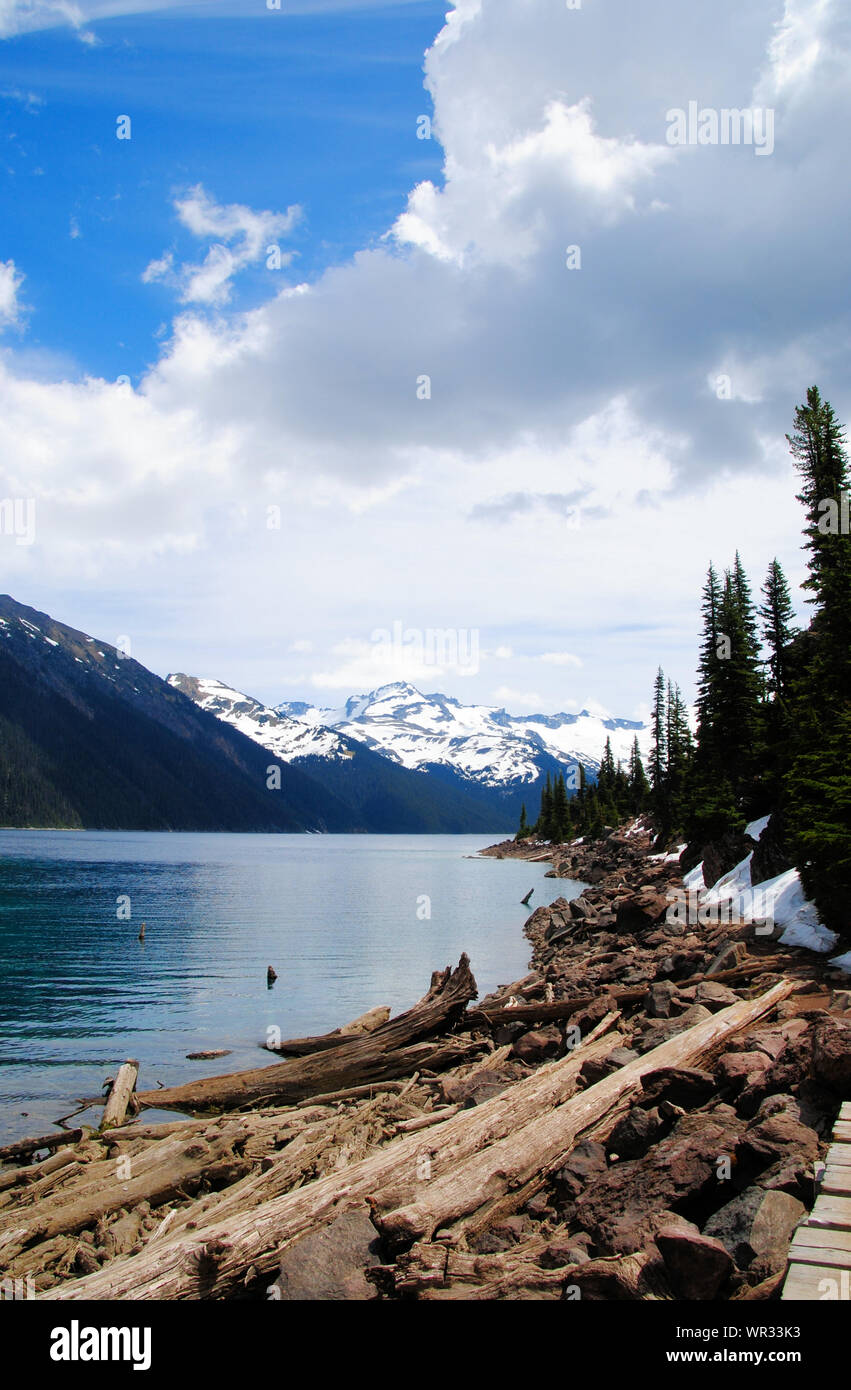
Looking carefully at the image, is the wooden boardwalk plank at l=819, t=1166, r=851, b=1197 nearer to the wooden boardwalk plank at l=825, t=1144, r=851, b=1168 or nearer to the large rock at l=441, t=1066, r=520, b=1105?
the wooden boardwalk plank at l=825, t=1144, r=851, b=1168

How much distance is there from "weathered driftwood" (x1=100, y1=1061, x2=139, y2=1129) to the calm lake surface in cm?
115

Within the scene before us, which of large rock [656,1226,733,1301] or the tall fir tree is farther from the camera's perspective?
A: the tall fir tree

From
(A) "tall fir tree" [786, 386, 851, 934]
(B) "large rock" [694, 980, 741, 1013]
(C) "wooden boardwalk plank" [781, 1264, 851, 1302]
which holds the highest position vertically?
(A) "tall fir tree" [786, 386, 851, 934]

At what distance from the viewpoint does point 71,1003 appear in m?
33.7

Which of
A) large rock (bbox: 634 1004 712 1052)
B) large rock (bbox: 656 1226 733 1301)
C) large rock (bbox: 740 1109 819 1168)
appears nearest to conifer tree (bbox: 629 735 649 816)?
large rock (bbox: 634 1004 712 1052)

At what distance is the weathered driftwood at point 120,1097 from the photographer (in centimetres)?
1767

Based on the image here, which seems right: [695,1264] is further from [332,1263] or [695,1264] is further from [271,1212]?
[271,1212]

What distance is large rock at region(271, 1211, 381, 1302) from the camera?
7.79m

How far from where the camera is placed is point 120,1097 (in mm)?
18641

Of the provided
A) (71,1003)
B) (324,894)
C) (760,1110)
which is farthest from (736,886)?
(324,894)

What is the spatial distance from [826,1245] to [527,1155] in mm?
4546

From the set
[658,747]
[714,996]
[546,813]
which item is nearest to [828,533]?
[714,996]
